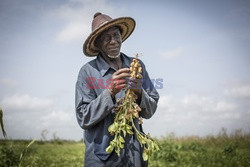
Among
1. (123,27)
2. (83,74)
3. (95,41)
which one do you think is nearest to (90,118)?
(83,74)

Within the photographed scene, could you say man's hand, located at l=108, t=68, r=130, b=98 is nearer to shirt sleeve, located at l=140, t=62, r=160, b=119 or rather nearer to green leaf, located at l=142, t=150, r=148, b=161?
shirt sleeve, located at l=140, t=62, r=160, b=119

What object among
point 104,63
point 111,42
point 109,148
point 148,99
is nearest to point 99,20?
point 111,42

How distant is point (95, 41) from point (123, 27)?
0.99ft

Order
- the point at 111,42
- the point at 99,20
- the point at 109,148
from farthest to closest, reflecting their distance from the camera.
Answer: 1. the point at 99,20
2. the point at 111,42
3. the point at 109,148

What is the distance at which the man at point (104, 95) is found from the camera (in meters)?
2.07

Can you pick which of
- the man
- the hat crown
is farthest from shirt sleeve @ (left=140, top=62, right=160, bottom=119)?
the hat crown

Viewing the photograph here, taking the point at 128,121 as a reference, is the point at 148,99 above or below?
above

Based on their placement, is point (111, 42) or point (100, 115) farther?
point (111, 42)

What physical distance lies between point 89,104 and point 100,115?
6.0 inches

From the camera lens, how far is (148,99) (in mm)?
2225

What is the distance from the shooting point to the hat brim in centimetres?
233

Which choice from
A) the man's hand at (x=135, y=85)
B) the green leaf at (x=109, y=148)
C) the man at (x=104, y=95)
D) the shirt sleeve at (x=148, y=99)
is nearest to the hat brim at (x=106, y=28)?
the man at (x=104, y=95)

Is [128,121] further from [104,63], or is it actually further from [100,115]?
[104,63]

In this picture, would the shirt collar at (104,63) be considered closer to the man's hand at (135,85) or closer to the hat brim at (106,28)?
the hat brim at (106,28)
